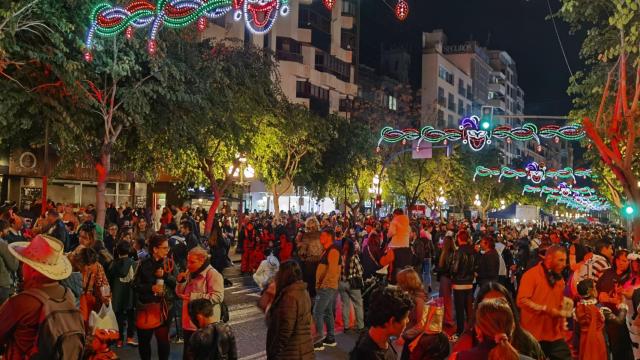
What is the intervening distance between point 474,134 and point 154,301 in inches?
697

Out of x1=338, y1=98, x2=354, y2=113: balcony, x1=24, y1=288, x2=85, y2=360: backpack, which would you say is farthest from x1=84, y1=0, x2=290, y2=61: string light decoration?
x1=338, y1=98, x2=354, y2=113: balcony

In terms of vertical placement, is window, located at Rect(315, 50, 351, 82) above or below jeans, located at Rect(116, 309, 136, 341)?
above

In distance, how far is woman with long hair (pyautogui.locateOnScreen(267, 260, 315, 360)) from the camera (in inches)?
219

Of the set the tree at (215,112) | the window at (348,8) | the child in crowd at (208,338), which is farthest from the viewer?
the window at (348,8)

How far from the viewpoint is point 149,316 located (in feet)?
24.1

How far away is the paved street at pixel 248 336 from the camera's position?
9219 millimetres

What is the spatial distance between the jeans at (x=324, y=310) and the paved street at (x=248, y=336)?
0.96 feet

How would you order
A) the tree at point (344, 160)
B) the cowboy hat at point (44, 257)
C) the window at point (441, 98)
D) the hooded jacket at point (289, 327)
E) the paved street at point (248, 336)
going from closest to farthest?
the cowboy hat at point (44, 257), the hooded jacket at point (289, 327), the paved street at point (248, 336), the tree at point (344, 160), the window at point (441, 98)

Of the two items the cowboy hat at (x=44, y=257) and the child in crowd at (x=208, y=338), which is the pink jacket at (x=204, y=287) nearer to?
the child in crowd at (x=208, y=338)

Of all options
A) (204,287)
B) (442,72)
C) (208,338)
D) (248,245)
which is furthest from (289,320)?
(442,72)

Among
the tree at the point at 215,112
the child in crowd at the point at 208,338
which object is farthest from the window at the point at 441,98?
the child in crowd at the point at 208,338

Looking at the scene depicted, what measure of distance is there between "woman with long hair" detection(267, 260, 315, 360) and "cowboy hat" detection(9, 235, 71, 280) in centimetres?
184

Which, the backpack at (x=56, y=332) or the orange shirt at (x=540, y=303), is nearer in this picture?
the backpack at (x=56, y=332)

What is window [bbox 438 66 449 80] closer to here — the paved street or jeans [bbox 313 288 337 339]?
the paved street
